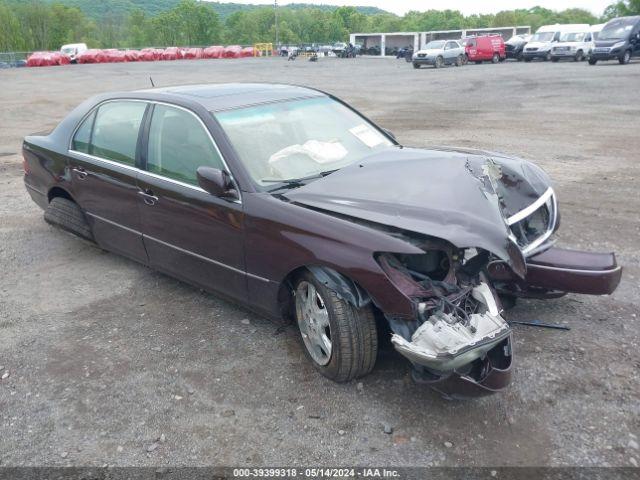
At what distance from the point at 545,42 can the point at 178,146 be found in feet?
118

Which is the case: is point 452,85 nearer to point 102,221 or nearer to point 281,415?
point 102,221

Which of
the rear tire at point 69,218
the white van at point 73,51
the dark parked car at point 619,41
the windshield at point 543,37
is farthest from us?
the white van at point 73,51

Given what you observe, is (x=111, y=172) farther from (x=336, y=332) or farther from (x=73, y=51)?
(x=73, y=51)

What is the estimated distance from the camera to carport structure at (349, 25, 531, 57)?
2386 inches

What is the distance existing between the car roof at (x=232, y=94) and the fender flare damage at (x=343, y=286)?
5.25 feet

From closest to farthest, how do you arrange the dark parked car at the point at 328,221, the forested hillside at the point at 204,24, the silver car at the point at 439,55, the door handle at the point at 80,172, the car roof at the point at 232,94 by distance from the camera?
the dark parked car at the point at 328,221
the car roof at the point at 232,94
the door handle at the point at 80,172
the silver car at the point at 439,55
the forested hillside at the point at 204,24

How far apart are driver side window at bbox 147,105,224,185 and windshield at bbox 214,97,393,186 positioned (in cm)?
18

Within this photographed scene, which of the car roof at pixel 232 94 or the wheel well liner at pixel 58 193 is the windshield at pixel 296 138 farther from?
the wheel well liner at pixel 58 193

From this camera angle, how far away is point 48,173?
5.51 metres

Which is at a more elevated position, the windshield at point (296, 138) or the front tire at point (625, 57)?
the windshield at point (296, 138)

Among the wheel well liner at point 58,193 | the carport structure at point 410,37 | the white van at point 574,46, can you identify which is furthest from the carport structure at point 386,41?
the wheel well liner at point 58,193

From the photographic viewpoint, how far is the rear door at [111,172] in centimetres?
455

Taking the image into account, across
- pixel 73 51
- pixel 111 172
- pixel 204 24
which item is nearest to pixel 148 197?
pixel 111 172

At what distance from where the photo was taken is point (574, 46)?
32.9m
